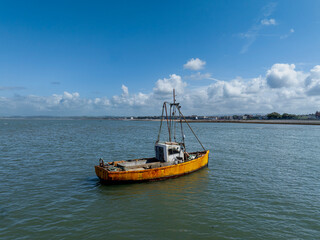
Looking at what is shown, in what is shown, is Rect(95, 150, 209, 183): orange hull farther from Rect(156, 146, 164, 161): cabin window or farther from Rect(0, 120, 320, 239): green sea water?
Rect(156, 146, 164, 161): cabin window

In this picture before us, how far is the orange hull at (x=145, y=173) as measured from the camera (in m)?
15.8

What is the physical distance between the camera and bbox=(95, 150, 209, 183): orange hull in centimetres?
1581

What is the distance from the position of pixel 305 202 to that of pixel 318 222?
2662mm

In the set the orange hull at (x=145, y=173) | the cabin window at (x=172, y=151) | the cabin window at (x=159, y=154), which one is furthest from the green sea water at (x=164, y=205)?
the cabin window at (x=159, y=154)

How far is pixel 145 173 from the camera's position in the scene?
A: 16.5 meters

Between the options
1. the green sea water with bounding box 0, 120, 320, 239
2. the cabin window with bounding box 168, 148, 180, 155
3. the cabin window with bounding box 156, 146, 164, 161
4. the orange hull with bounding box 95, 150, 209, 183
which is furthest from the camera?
the cabin window with bounding box 156, 146, 164, 161

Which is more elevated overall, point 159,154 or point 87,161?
point 159,154

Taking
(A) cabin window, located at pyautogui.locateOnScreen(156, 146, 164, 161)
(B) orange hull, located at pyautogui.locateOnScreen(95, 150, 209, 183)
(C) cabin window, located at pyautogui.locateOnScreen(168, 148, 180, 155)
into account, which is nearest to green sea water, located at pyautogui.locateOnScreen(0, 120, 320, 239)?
(B) orange hull, located at pyautogui.locateOnScreen(95, 150, 209, 183)

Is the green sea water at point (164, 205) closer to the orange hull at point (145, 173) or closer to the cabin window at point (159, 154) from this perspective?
the orange hull at point (145, 173)

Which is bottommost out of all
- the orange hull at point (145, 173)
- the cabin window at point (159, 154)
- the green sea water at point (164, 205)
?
the green sea water at point (164, 205)

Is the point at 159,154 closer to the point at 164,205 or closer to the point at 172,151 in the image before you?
the point at 172,151

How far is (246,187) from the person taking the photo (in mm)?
16125

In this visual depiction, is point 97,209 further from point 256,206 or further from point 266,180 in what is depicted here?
point 266,180

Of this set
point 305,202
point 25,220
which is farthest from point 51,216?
point 305,202
